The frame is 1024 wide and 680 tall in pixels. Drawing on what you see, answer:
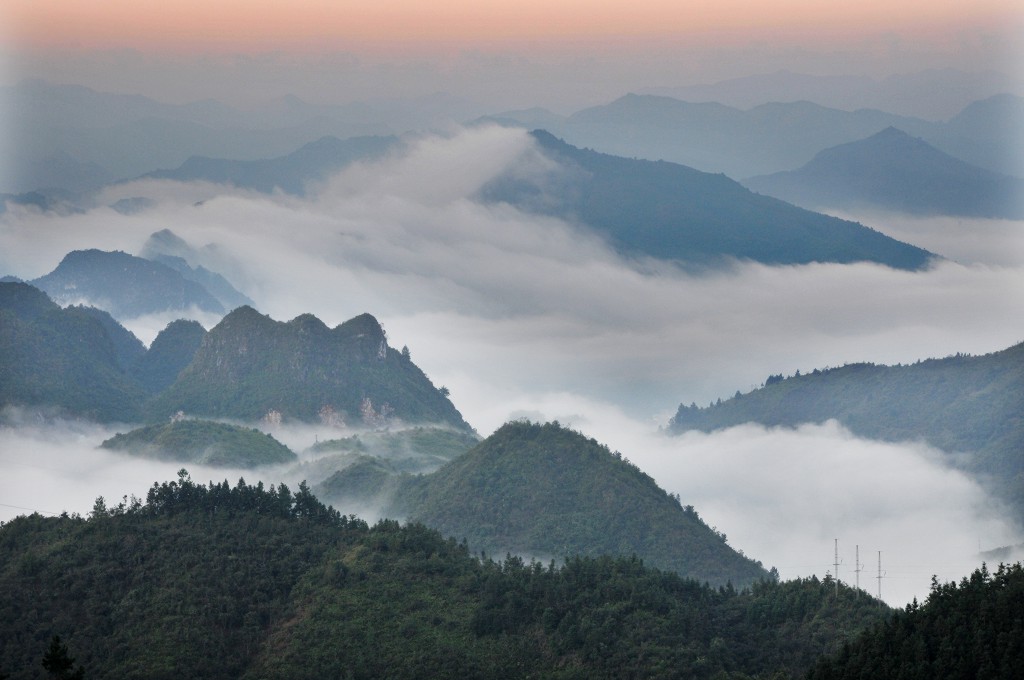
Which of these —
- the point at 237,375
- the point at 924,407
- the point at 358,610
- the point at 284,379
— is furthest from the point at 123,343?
the point at 358,610

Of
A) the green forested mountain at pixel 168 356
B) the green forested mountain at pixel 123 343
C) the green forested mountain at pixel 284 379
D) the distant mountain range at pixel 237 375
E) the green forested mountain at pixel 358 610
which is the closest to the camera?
the green forested mountain at pixel 358 610

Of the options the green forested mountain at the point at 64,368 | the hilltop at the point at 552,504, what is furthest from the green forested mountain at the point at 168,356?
the hilltop at the point at 552,504

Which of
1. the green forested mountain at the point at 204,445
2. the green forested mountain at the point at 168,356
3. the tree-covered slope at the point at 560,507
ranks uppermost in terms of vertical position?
the green forested mountain at the point at 168,356

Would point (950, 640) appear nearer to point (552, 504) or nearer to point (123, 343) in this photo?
point (552, 504)

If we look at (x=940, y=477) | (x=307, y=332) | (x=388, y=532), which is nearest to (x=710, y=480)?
(x=940, y=477)

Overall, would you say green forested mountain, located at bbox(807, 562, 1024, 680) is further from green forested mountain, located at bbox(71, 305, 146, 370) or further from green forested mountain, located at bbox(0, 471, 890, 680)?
green forested mountain, located at bbox(71, 305, 146, 370)

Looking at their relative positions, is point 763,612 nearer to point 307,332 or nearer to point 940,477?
point 940,477

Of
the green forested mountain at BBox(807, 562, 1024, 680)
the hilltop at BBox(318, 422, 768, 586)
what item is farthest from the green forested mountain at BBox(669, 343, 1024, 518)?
the green forested mountain at BBox(807, 562, 1024, 680)

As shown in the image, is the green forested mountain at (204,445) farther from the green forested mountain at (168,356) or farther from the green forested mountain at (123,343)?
the green forested mountain at (123,343)
